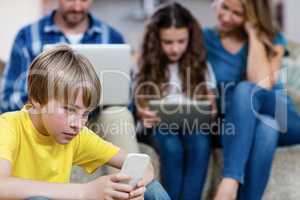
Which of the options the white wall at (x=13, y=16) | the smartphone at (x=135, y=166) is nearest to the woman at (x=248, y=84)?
the smartphone at (x=135, y=166)

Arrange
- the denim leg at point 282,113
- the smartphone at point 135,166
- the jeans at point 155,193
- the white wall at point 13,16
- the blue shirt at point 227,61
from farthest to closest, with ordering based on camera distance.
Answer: the white wall at point 13,16, the blue shirt at point 227,61, the denim leg at point 282,113, the jeans at point 155,193, the smartphone at point 135,166

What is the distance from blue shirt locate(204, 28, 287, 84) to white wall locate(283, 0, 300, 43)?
1.06 m

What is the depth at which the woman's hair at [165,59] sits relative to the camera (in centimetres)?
173

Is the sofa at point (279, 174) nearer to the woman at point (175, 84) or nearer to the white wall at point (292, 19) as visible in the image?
the woman at point (175, 84)

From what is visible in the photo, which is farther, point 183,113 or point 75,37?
point 75,37

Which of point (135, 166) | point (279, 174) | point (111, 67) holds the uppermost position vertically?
point (111, 67)

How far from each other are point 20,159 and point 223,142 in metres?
0.63

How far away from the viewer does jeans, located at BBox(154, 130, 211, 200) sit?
1.63 metres

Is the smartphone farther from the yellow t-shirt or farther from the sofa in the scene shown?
the sofa

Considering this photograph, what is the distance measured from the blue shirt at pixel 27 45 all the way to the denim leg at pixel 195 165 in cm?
40

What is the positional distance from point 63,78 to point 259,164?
2.16 ft

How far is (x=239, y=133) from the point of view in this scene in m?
1.56

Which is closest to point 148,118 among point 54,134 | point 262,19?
point 262,19

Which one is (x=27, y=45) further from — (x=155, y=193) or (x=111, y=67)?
(x=155, y=193)
